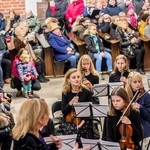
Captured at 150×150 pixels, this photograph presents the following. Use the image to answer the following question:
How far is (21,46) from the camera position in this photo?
8.88m

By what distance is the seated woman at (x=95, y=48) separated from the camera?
9.63m

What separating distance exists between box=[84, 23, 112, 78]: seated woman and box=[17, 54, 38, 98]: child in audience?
1.76 meters

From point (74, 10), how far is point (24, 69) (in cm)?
331

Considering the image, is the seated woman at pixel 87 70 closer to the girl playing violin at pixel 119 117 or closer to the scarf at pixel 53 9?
the girl playing violin at pixel 119 117

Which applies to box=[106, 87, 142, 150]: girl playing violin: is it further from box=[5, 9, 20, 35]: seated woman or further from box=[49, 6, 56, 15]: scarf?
box=[49, 6, 56, 15]: scarf

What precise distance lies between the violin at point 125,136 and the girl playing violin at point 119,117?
0.03 m

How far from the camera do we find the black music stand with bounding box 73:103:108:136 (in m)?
5.37

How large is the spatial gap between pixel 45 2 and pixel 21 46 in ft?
10.2

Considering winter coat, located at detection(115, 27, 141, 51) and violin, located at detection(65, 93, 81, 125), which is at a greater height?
winter coat, located at detection(115, 27, 141, 51)

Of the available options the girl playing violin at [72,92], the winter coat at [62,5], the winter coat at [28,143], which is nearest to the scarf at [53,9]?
the winter coat at [62,5]

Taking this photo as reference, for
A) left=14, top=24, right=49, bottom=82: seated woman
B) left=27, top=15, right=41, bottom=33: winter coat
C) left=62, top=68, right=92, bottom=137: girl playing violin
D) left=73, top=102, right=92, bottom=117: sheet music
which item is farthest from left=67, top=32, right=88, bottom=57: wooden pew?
left=73, top=102, right=92, bottom=117: sheet music

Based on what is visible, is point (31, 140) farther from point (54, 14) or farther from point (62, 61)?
point (54, 14)

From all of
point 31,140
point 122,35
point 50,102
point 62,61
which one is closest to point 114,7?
point 122,35

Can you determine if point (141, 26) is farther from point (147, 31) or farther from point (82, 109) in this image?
point (82, 109)
